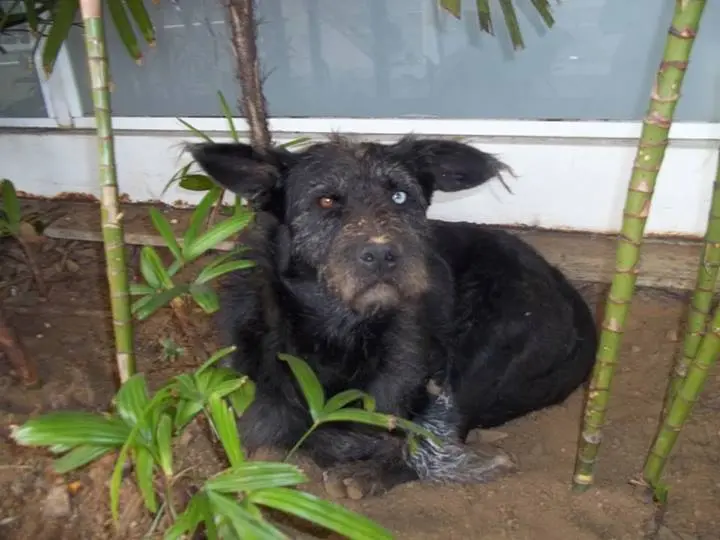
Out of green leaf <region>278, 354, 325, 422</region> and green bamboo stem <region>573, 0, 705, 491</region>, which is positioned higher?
green bamboo stem <region>573, 0, 705, 491</region>

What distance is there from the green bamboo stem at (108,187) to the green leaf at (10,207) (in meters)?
1.80

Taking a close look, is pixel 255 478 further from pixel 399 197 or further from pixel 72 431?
pixel 399 197

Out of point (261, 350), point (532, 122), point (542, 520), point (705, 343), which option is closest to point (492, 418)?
point (542, 520)

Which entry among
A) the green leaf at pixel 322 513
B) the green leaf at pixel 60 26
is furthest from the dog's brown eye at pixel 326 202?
the green leaf at pixel 322 513

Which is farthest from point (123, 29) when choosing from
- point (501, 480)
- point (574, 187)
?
point (574, 187)

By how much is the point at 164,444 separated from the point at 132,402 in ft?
0.37

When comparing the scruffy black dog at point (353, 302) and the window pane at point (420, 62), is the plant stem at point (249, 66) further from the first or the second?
the window pane at point (420, 62)

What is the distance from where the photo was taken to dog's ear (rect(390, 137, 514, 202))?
8.05 ft

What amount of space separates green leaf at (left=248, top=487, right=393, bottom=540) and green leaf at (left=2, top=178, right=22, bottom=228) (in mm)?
2414

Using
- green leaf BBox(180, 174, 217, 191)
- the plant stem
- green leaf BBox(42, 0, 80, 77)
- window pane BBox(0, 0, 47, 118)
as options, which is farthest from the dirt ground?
window pane BBox(0, 0, 47, 118)

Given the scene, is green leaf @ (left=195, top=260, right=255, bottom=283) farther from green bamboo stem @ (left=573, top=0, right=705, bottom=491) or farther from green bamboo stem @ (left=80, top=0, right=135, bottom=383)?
green bamboo stem @ (left=573, top=0, right=705, bottom=491)

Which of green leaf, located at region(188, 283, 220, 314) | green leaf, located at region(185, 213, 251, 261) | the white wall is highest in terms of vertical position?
green leaf, located at region(185, 213, 251, 261)

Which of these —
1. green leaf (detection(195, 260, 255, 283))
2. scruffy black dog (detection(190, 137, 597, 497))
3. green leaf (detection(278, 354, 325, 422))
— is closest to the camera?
green leaf (detection(278, 354, 325, 422))

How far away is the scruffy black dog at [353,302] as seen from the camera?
7.50ft
